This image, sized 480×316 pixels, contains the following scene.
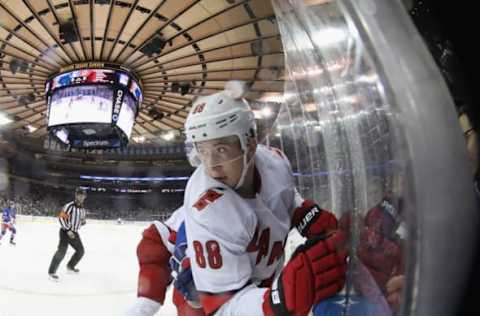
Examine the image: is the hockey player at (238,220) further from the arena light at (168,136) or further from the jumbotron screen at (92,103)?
the jumbotron screen at (92,103)

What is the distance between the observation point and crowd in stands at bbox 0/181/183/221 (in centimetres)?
163

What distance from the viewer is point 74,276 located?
1.57 meters

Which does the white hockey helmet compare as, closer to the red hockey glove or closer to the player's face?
the player's face

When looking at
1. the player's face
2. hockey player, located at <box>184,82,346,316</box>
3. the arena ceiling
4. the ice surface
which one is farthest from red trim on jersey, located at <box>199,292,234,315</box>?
the arena ceiling

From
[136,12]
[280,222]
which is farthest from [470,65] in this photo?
[136,12]

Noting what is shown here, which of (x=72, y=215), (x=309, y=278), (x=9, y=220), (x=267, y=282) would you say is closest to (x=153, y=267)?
A: (x=267, y=282)

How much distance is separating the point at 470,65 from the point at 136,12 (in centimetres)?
204

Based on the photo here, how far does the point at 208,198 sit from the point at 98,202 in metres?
2.13

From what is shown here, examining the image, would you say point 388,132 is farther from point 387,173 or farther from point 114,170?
point 114,170

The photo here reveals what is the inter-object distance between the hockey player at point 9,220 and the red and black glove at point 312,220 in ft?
8.88

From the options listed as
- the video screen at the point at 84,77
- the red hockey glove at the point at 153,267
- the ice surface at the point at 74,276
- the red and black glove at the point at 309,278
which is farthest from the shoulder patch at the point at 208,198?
the video screen at the point at 84,77

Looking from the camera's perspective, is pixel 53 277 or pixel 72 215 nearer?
pixel 53 277

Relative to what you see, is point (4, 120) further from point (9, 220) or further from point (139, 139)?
point (139, 139)

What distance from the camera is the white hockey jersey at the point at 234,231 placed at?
11.4 inches
